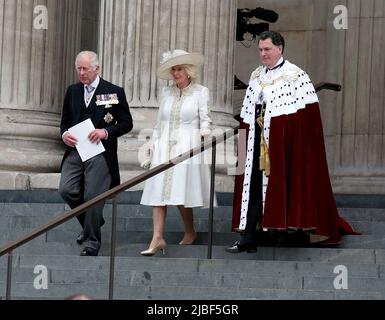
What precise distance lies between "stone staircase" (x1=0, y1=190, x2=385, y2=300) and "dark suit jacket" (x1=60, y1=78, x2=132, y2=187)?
726 millimetres

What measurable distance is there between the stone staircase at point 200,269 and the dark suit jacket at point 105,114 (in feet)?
2.38

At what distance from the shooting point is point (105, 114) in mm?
14688

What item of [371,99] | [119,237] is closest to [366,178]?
[371,99]

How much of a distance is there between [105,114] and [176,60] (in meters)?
0.75

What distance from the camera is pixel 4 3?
1745cm

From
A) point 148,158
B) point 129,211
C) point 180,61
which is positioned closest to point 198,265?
point 148,158

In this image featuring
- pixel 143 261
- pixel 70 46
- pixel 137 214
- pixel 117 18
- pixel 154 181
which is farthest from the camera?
pixel 70 46

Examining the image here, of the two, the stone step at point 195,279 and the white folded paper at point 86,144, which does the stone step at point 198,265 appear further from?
the white folded paper at point 86,144

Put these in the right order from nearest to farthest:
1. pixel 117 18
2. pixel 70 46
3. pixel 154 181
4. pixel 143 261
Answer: pixel 143 261
pixel 154 181
pixel 117 18
pixel 70 46

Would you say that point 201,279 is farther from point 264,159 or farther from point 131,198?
point 131,198

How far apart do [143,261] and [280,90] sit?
1.90 metres

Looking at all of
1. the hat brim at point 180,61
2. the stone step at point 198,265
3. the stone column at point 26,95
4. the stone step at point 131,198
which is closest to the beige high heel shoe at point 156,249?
the stone step at point 198,265

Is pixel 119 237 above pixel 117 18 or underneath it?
underneath

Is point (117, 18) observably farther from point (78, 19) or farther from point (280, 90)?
point (280, 90)
